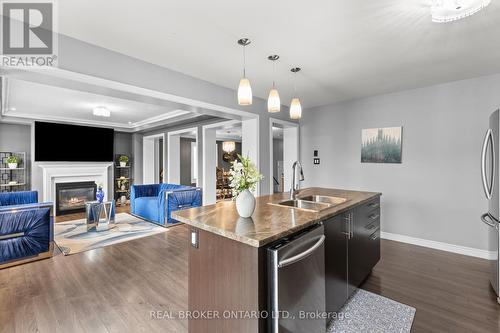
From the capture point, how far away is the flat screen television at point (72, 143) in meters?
5.71

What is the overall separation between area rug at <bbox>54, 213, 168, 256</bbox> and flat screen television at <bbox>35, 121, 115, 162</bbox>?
75.3 inches

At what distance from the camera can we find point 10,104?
457cm

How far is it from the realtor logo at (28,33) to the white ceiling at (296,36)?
13cm

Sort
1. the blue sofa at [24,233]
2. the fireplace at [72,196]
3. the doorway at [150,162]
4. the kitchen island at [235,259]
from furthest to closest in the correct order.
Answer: the doorway at [150,162] → the fireplace at [72,196] → the blue sofa at [24,233] → the kitchen island at [235,259]

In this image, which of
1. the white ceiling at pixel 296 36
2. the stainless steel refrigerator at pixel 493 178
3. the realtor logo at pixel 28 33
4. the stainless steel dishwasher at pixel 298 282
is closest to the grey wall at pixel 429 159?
the white ceiling at pixel 296 36

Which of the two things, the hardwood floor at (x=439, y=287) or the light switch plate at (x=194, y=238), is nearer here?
the light switch plate at (x=194, y=238)

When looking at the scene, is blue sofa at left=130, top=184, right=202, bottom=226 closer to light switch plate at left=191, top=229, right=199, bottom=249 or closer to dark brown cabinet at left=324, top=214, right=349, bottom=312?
light switch plate at left=191, top=229, right=199, bottom=249

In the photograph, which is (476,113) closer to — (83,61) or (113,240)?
→ (83,61)

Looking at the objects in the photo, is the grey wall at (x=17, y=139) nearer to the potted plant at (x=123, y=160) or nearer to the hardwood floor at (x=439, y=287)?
the potted plant at (x=123, y=160)

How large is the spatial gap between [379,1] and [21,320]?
3.85 m

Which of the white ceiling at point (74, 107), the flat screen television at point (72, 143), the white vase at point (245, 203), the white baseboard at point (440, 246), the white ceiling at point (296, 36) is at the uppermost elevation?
the white ceiling at point (74, 107)

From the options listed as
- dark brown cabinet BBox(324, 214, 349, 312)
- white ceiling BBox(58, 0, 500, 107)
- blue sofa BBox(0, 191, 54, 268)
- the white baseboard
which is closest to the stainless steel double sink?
dark brown cabinet BBox(324, 214, 349, 312)

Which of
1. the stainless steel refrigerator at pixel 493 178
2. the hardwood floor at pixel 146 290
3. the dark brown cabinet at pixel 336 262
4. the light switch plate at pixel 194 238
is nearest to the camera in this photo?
the light switch plate at pixel 194 238

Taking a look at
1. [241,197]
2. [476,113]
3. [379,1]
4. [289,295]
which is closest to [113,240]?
[241,197]
